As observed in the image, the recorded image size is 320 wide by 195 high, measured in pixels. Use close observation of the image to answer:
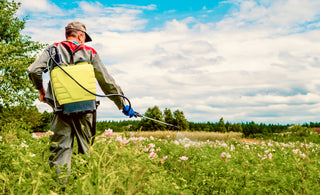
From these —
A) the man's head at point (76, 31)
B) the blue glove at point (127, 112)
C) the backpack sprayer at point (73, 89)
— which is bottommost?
the blue glove at point (127, 112)

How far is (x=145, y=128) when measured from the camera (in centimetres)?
1795

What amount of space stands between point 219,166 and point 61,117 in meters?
2.28

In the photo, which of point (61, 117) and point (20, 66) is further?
point (20, 66)

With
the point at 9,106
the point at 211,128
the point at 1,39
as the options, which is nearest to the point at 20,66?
the point at 9,106

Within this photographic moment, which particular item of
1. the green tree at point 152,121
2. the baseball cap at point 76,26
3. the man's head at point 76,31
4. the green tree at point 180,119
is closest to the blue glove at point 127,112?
the man's head at point 76,31

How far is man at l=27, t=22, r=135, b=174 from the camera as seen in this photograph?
3711 millimetres

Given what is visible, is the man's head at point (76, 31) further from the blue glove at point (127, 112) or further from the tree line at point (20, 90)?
the tree line at point (20, 90)

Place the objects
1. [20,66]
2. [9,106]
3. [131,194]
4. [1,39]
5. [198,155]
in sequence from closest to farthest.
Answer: [131,194] < [198,155] < [20,66] < [9,106] < [1,39]

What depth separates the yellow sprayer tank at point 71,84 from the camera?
3.53 metres

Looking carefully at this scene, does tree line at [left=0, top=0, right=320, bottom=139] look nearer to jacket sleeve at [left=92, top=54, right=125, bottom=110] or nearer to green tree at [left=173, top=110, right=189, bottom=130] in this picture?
green tree at [left=173, top=110, right=189, bottom=130]

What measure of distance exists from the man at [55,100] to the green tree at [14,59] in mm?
16149

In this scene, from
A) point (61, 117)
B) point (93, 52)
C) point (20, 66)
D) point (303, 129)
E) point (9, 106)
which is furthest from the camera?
point (9, 106)

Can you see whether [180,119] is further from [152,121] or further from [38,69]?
[38,69]

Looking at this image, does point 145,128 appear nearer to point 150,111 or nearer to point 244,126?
point 150,111
